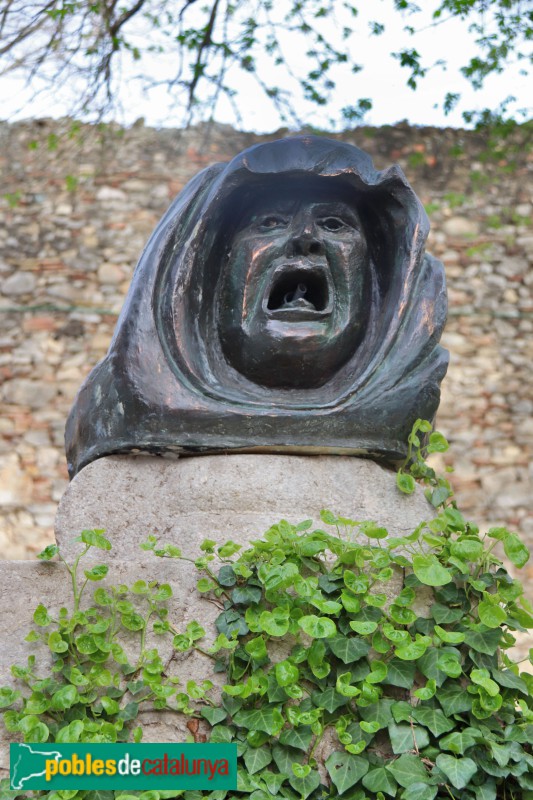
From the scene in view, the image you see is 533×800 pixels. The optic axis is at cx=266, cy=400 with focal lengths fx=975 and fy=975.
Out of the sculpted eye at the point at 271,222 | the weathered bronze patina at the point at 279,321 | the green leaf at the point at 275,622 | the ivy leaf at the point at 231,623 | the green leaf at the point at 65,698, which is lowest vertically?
the green leaf at the point at 65,698

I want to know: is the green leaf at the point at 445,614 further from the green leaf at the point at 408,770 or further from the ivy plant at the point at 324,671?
the green leaf at the point at 408,770

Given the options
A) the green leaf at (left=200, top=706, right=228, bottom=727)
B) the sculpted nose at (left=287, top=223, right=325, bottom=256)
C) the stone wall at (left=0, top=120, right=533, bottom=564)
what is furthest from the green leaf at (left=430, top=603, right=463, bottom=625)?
the stone wall at (left=0, top=120, right=533, bottom=564)

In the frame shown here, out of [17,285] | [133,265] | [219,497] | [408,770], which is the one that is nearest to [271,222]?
[219,497]

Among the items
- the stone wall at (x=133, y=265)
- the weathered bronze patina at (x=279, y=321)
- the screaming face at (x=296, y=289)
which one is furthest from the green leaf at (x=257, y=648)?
the stone wall at (x=133, y=265)

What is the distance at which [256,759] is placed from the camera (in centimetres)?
171

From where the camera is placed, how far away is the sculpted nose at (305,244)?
248cm

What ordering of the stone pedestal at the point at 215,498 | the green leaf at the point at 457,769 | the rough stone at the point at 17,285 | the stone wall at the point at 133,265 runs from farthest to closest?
1. the rough stone at the point at 17,285
2. the stone wall at the point at 133,265
3. the stone pedestal at the point at 215,498
4. the green leaf at the point at 457,769

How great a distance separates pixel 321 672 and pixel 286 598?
0.15m

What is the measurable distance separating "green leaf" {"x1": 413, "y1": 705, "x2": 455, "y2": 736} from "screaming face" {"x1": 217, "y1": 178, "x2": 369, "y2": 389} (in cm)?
95

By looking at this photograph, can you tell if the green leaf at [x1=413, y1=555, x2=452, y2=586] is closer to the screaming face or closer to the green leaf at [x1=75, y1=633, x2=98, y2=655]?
the green leaf at [x1=75, y1=633, x2=98, y2=655]

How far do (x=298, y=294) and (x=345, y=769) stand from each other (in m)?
1.21

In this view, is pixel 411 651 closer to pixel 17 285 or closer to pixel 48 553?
pixel 48 553

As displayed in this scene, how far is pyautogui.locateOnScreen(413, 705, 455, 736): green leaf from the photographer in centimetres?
173

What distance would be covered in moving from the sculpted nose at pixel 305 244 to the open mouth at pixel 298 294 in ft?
0.16
